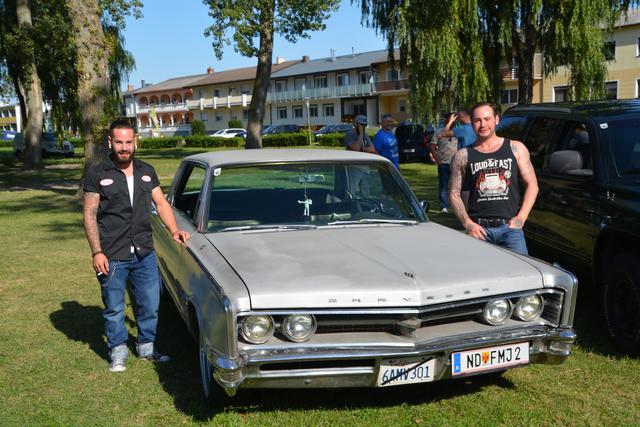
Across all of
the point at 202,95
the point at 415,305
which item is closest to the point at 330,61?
the point at 202,95

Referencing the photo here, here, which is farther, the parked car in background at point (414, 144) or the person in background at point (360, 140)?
the parked car in background at point (414, 144)

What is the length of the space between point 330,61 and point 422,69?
5800cm

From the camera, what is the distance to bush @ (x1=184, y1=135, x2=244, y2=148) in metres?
46.8

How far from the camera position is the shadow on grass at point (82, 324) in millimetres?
5569

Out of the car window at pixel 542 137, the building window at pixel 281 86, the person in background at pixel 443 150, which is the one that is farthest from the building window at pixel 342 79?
the car window at pixel 542 137

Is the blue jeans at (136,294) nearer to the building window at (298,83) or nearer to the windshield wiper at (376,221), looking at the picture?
the windshield wiper at (376,221)

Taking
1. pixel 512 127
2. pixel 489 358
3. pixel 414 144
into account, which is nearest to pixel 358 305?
pixel 489 358

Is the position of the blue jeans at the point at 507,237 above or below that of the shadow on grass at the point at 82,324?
above

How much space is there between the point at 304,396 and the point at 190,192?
2.26 m

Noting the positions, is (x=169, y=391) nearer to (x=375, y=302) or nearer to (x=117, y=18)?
(x=375, y=302)

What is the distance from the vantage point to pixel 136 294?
4.91 metres

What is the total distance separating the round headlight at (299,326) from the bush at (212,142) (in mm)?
43041

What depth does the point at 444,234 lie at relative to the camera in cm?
477

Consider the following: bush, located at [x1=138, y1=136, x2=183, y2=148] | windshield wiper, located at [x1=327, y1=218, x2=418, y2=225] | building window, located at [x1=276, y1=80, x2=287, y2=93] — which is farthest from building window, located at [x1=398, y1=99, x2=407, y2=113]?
windshield wiper, located at [x1=327, y1=218, x2=418, y2=225]
